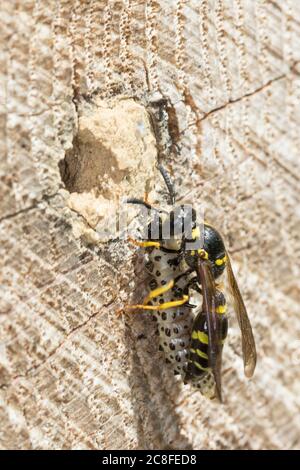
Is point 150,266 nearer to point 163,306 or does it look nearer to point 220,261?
point 163,306

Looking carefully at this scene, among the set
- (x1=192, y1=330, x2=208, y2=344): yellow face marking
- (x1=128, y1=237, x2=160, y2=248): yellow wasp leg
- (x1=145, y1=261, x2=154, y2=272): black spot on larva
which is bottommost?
(x1=192, y1=330, x2=208, y2=344): yellow face marking

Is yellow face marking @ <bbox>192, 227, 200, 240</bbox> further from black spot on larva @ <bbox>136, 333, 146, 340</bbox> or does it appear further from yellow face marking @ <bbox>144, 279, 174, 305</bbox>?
black spot on larva @ <bbox>136, 333, 146, 340</bbox>

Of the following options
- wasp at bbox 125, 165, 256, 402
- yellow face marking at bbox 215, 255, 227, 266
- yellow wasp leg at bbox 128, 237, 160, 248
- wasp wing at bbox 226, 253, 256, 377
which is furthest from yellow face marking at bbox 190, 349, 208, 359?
yellow wasp leg at bbox 128, 237, 160, 248

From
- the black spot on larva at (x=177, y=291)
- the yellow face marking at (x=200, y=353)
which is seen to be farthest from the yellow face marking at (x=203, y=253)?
the yellow face marking at (x=200, y=353)

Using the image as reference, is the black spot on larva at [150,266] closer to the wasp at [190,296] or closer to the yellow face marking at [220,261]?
the wasp at [190,296]

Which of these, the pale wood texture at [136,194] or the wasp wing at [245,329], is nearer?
the pale wood texture at [136,194]

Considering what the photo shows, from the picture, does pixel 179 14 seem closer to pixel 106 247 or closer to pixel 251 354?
pixel 106 247

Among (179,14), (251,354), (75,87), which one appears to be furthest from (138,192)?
(251,354)
